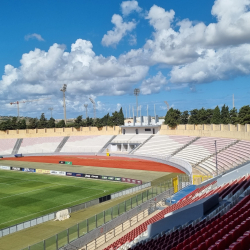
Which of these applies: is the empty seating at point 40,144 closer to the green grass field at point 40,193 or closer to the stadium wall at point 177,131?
the stadium wall at point 177,131

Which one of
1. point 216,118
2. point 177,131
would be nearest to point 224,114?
point 216,118

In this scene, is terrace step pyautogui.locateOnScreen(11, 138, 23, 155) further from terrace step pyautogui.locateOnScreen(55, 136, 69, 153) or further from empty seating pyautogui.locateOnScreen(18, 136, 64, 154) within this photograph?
terrace step pyautogui.locateOnScreen(55, 136, 69, 153)

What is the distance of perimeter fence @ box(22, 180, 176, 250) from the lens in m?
17.1

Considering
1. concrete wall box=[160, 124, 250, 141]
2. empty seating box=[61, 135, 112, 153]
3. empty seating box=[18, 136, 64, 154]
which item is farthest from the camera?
empty seating box=[18, 136, 64, 154]

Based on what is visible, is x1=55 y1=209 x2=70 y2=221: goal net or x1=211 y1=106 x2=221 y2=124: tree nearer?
x1=55 y1=209 x2=70 y2=221: goal net

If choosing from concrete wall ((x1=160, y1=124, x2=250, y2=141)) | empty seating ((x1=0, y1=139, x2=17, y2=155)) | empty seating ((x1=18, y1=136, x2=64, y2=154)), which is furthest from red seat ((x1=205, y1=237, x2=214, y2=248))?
empty seating ((x1=0, y1=139, x2=17, y2=155))

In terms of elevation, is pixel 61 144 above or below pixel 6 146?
above

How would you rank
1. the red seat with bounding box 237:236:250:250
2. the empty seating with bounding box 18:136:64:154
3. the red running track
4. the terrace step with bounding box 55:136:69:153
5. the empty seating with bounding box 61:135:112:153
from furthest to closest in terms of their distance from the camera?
the empty seating with bounding box 18:136:64:154 < the terrace step with bounding box 55:136:69:153 < the empty seating with bounding box 61:135:112:153 < the red running track < the red seat with bounding box 237:236:250:250

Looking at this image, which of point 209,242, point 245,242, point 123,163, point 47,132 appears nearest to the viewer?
point 245,242

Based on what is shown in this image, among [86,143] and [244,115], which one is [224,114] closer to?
[244,115]

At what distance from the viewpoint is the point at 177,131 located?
6881 cm

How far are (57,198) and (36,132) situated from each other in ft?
190

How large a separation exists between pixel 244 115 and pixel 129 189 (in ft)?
121

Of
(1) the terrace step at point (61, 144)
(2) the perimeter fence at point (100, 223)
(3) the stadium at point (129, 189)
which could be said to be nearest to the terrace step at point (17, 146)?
(3) the stadium at point (129, 189)
